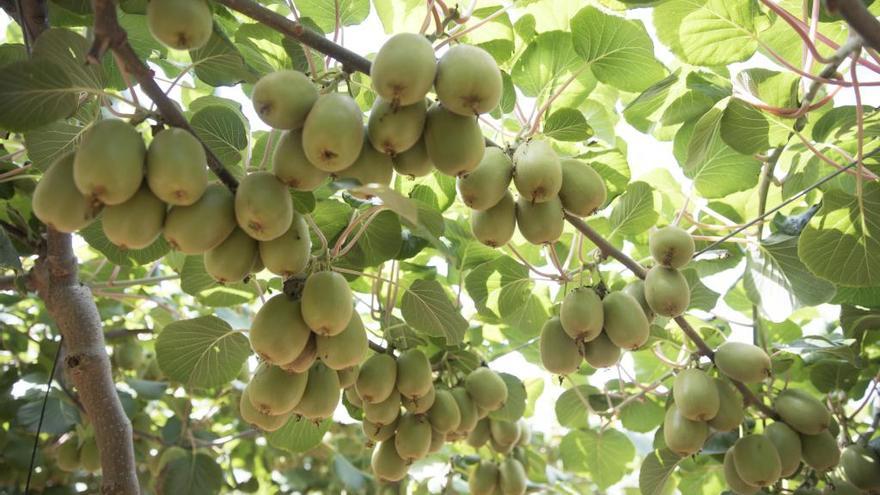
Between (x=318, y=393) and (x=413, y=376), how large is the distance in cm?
34

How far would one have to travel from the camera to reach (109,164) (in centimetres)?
107

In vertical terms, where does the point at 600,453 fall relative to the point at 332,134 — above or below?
below

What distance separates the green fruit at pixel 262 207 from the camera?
1190 millimetres

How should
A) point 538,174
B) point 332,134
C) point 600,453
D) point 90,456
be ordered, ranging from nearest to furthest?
point 332,134, point 538,174, point 90,456, point 600,453

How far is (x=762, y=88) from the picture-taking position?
1931 mm

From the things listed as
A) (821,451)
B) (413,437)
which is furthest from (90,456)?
(821,451)

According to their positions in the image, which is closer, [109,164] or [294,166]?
[109,164]

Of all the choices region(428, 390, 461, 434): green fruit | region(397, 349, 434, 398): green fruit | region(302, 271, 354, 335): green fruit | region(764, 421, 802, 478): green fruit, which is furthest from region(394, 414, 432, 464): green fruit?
region(764, 421, 802, 478): green fruit

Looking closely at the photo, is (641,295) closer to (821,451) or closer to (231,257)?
(821,451)

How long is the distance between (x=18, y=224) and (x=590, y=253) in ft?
5.66

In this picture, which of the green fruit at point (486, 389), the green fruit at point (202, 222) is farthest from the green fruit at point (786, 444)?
the green fruit at point (202, 222)

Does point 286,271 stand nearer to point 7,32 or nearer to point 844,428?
point 844,428

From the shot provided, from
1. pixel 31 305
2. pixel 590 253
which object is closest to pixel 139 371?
pixel 31 305

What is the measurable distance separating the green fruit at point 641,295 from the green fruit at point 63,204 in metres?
1.37
